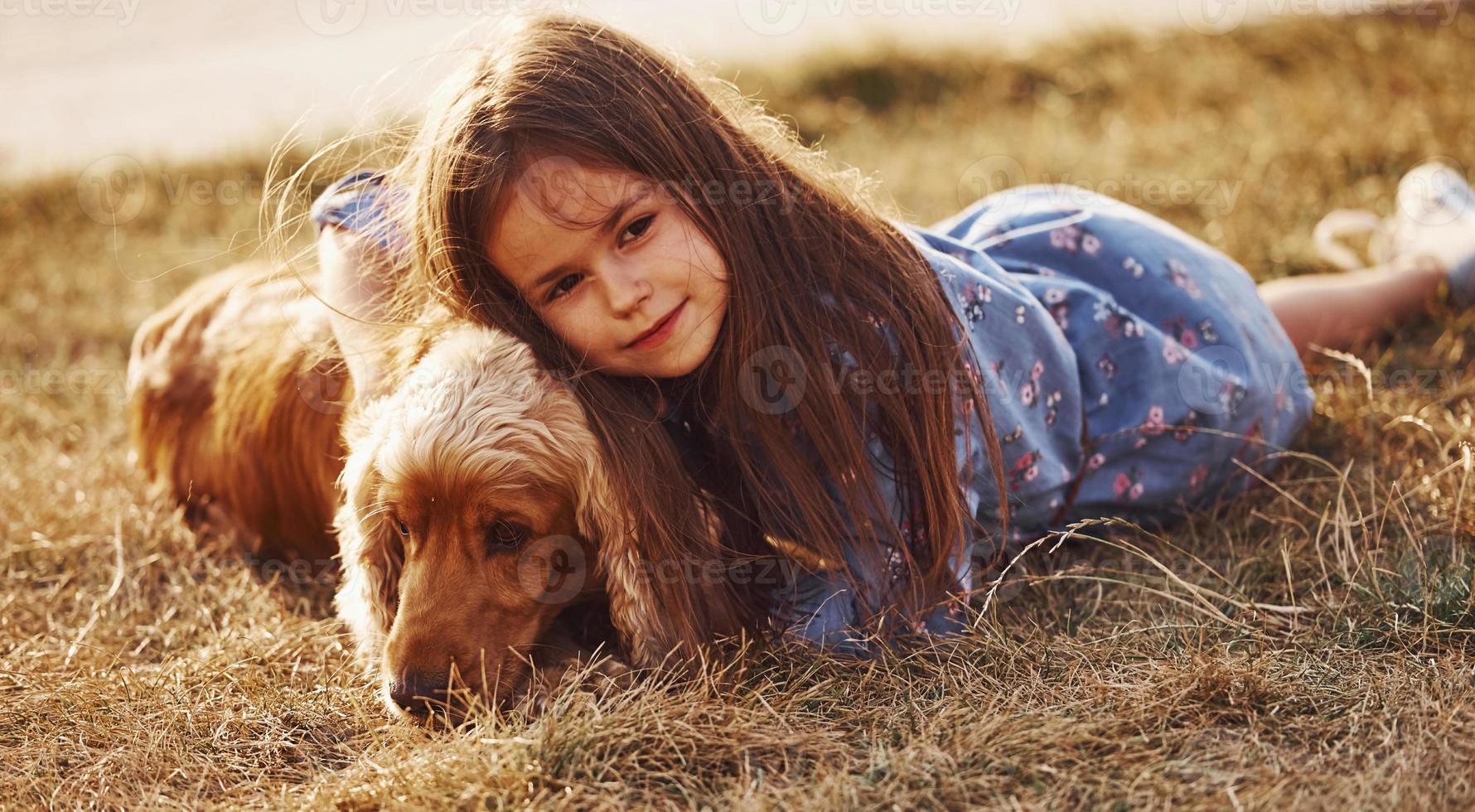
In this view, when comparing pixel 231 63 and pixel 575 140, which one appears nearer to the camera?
pixel 575 140

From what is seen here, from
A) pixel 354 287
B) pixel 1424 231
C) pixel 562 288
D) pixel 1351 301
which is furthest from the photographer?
pixel 1424 231

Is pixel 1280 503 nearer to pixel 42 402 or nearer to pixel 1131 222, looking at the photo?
pixel 1131 222

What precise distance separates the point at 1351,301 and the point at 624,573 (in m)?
2.73

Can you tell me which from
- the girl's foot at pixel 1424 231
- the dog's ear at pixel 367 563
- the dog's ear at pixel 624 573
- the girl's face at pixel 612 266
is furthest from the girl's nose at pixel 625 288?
the girl's foot at pixel 1424 231

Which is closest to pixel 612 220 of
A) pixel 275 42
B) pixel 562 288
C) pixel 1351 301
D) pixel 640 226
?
pixel 640 226

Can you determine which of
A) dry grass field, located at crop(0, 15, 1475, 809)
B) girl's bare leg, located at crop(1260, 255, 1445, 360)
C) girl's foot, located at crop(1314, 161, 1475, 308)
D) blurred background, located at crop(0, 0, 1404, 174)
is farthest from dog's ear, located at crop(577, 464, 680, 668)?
blurred background, located at crop(0, 0, 1404, 174)

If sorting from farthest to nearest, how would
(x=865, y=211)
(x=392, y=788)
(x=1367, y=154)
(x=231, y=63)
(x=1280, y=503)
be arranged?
(x=231, y=63), (x=1367, y=154), (x=1280, y=503), (x=865, y=211), (x=392, y=788)

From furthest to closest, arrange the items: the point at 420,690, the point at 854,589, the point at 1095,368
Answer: the point at 1095,368
the point at 854,589
the point at 420,690

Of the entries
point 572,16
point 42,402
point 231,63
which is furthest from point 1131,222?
point 231,63

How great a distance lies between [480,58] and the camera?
253 cm

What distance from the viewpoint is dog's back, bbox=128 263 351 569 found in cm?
314

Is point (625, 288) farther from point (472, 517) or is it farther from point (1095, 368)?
point (1095, 368)

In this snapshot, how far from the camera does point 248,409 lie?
10.9 ft

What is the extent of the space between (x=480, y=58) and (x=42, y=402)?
3012 millimetres
